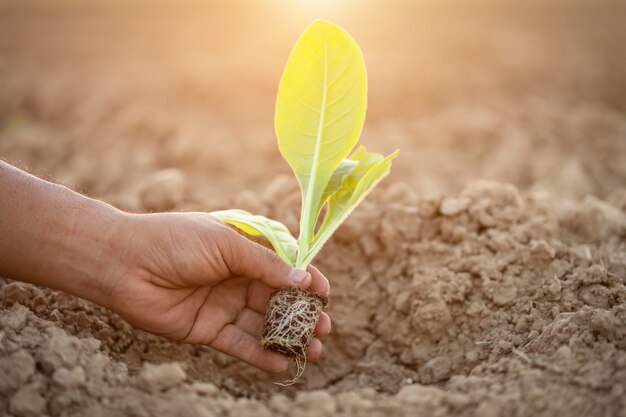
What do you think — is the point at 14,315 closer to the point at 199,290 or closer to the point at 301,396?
the point at 199,290

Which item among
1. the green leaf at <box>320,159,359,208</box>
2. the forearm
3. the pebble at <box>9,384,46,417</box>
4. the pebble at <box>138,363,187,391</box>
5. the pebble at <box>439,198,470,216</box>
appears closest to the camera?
the pebble at <box>9,384,46,417</box>

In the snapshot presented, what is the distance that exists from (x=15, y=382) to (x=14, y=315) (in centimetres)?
28

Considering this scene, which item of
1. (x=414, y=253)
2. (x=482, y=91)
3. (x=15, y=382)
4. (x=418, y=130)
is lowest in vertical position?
(x=15, y=382)

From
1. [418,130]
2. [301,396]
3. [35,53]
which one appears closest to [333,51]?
[301,396]

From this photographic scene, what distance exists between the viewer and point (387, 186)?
10.2 ft

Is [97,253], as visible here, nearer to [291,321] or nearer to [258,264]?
[258,264]

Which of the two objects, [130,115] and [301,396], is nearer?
[301,396]

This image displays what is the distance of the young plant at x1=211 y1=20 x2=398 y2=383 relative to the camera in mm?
1621

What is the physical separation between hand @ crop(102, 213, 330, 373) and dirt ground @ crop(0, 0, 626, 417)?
0.12m

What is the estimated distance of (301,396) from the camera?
1.36m

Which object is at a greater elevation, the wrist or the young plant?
the young plant

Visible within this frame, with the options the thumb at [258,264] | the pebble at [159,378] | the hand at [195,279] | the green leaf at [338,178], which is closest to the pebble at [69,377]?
the pebble at [159,378]

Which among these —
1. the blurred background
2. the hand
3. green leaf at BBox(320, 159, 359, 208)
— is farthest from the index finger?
the blurred background

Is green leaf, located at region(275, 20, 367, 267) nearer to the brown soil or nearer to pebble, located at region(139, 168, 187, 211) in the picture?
the brown soil
